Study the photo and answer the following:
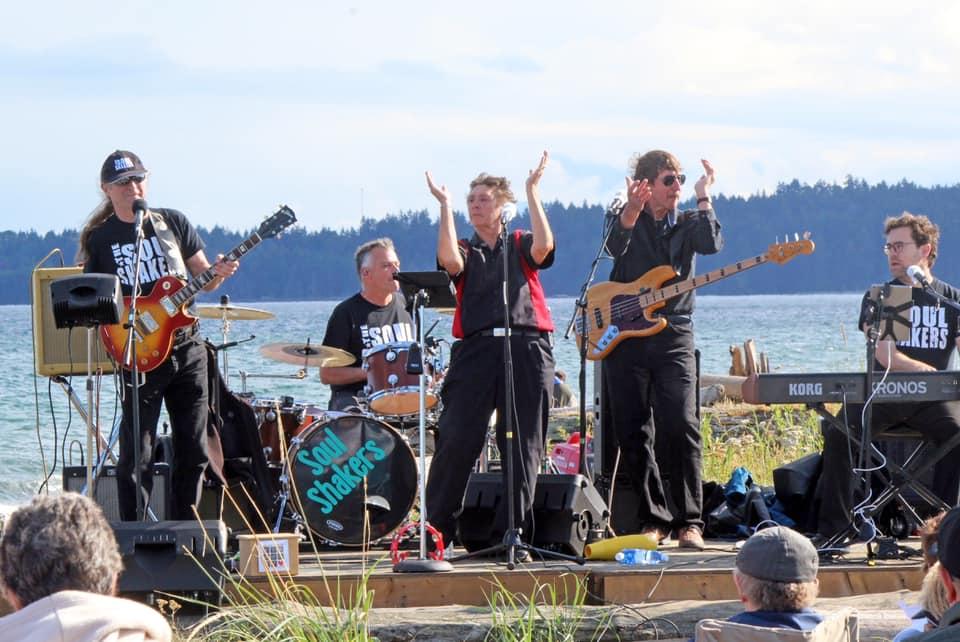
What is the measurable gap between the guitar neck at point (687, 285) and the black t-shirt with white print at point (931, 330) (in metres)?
0.78

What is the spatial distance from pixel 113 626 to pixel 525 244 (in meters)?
4.64

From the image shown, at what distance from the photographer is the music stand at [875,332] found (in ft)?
23.6

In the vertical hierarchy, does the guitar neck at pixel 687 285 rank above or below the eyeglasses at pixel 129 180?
below

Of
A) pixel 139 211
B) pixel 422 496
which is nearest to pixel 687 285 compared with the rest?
pixel 422 496

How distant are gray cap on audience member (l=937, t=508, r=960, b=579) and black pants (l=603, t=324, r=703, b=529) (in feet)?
14.4

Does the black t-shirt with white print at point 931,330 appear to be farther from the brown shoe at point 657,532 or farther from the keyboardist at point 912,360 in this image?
the brown shoe at point 657,532

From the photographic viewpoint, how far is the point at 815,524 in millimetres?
8531

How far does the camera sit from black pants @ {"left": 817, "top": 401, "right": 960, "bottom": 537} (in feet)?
25.2

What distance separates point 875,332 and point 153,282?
357 cm

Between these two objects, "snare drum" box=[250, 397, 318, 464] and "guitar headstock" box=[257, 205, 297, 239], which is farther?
"snare drum" box=[250, 397, 318, 464]

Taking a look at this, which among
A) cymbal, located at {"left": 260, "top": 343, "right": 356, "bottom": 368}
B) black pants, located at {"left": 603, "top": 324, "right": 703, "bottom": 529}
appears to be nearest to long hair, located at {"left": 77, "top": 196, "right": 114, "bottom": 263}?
cymbal, located at {"left": 260, "top": 343, "right": 356, "bottom": 368}

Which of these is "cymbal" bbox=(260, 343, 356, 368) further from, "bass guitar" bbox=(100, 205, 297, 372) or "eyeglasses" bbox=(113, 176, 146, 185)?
"eyeglasses" bbox=(113, 176, 146, 185)

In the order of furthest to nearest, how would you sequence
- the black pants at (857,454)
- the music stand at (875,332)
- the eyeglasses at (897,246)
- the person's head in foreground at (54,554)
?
the eyeglasses at (897,246), the black pants at (857,454), the music stand at (875,332), the person's head in foreground at (54,554)

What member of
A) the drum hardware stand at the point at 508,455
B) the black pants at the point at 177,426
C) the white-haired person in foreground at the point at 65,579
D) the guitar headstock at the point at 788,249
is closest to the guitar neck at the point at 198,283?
the black pants at the point at 177,426
